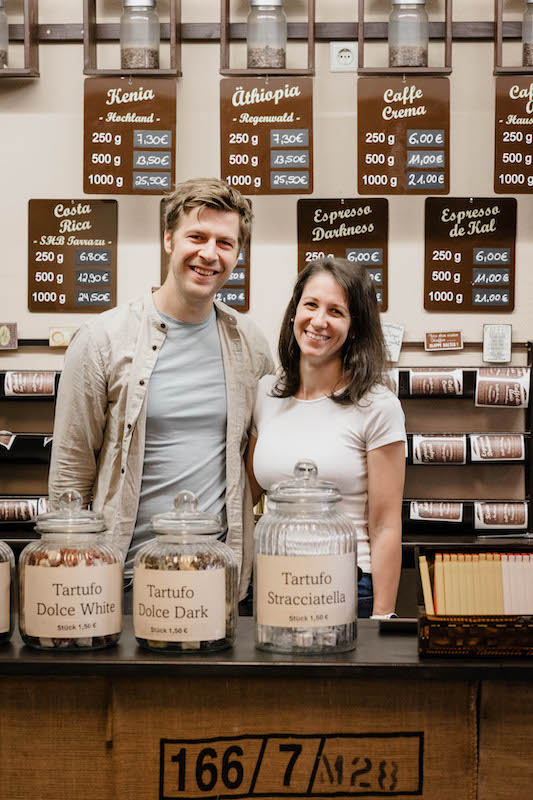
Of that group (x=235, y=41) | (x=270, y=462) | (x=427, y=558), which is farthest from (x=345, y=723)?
(x=235, y=41)

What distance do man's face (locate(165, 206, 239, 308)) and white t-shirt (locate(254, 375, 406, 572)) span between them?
356 mm

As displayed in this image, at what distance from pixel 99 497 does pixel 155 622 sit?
0.88 metres

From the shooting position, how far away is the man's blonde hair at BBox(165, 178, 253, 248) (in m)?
2.21

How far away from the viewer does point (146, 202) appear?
3828 millimetres

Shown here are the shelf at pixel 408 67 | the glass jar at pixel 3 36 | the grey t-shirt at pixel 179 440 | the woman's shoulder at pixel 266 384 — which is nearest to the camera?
the grey t-shirt at pixel 179 440

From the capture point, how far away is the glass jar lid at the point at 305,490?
153 cm

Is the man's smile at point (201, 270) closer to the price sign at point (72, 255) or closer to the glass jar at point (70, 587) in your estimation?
the glass jar at point (70, 587)

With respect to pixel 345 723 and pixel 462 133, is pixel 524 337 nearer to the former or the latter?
pixel 462 133

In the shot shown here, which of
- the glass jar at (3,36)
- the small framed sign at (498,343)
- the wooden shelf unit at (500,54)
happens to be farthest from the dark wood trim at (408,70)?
the glass jar at (3,36)

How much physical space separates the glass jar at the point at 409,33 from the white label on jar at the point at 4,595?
105 inches

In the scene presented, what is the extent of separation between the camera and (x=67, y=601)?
1488 millimetres

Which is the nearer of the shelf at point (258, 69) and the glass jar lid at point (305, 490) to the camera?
the glass jar lid at point (305, 490)

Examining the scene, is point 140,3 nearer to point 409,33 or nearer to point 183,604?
point 409,33

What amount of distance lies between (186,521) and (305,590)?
0.68 ft
